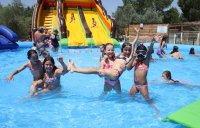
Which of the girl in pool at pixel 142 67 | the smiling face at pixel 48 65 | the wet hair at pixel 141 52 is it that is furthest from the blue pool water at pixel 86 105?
the wet hair at pixel 141 52

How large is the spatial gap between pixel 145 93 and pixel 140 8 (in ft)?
132

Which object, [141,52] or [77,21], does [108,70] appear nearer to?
[141,52]

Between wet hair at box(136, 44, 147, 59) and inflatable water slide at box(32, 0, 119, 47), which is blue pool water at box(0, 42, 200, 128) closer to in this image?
wet hair at box(136, 44, 147, 59)

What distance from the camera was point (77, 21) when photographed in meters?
16.1

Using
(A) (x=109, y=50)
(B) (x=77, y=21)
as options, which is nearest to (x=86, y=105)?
(A) (x=109, y=50)

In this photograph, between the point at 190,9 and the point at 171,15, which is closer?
the point at 190,9

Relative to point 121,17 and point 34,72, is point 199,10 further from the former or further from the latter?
point 34,72

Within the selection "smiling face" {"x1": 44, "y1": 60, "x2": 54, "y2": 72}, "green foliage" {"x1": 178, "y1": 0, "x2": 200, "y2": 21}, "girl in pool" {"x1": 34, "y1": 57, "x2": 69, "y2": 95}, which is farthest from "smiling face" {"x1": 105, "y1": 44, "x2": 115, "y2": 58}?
"green foliage" {"x1": 178, "y1": 0, "x2": 200, "y2": 21}

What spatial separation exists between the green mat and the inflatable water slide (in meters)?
10.5

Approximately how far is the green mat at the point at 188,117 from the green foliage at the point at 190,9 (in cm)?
3420

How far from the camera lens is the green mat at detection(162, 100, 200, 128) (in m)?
3.08

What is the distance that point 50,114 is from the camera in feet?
13.8

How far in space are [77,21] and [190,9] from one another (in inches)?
950

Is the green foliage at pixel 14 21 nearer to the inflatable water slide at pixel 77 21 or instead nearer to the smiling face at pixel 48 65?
the inflatable water slide at pixel 77 21
